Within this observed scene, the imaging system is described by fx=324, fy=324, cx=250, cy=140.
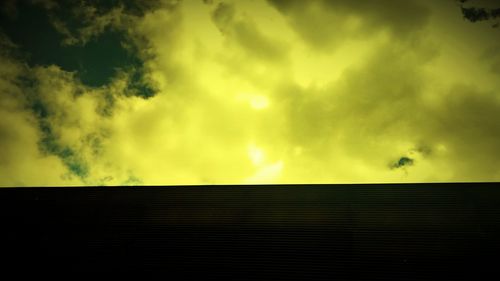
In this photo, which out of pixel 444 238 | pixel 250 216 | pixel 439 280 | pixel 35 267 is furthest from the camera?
pixel 250 216

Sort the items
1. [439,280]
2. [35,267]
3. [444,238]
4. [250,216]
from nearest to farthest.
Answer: [439,280] < [444,238] < [35,267] < [250,216]

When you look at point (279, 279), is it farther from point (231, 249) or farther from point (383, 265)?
point (383, 265)

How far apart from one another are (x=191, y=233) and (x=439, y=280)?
685 cm

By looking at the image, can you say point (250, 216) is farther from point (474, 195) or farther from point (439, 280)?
point (474, 195)

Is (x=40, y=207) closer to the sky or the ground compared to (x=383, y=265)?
closer to the sky

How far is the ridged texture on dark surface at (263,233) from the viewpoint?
342 inches

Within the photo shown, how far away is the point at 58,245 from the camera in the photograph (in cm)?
1006

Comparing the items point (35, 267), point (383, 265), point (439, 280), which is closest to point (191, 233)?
point (35, 267)

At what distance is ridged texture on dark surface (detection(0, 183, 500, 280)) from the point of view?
8680 mm

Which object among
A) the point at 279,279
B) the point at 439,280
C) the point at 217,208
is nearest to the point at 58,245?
the point at 217,208

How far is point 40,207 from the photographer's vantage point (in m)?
11.4

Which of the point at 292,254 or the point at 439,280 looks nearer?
the point at 439,280

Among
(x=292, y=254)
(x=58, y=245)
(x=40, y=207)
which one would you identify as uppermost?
(x=40, y=207)

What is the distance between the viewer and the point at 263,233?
973 cm
